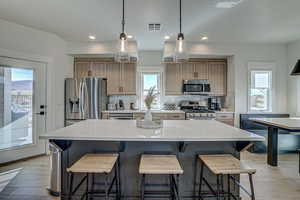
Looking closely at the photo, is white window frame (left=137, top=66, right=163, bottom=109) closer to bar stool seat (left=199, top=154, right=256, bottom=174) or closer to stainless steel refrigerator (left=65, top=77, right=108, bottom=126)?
stainless steel refrigerator (left=65, top=77, right=108, bottom=126)

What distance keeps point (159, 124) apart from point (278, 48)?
14.9 ft

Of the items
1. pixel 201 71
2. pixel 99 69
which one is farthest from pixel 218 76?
pixel 99 69

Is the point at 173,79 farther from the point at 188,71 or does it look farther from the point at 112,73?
the point at 112,73

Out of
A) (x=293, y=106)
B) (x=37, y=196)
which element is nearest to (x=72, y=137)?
(x=37, y=196)

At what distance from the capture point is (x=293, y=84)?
4520 mm

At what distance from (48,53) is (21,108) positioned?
4.44ft

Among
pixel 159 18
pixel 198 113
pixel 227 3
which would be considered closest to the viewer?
pixel 227 3

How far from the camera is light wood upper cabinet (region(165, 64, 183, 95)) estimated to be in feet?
16.0

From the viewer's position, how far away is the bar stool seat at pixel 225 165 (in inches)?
60.6

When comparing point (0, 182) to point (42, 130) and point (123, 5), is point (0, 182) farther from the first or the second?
point (123, 5)

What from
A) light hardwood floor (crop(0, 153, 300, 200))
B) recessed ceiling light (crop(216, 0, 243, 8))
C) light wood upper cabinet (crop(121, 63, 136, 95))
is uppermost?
recessed ceiling light (crop(216, 0, 243, 8))

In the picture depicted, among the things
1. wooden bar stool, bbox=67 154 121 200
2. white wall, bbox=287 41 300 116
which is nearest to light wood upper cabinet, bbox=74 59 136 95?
wooden bar stool, bbox=67 154 121 200

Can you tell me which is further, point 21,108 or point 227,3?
point 21,108

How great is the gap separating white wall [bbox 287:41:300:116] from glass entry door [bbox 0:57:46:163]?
6.17m
